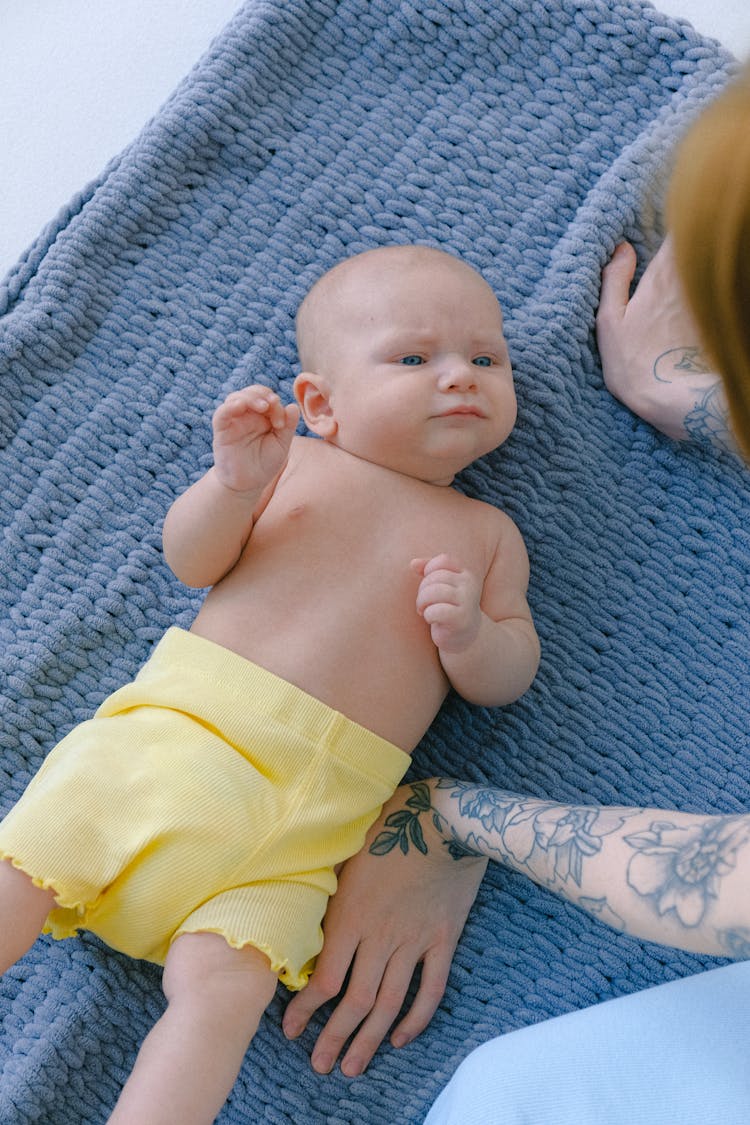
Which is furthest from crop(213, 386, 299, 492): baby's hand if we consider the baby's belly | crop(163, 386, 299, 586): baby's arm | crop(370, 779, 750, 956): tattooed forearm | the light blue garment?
the light blue garment

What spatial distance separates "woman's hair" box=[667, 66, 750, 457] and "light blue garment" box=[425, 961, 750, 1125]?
1.54 feet

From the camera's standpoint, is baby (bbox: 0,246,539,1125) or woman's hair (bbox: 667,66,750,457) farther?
baby (bbox: 0,246,539,1125)

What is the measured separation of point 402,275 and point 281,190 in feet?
0.91

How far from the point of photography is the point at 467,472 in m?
1.28

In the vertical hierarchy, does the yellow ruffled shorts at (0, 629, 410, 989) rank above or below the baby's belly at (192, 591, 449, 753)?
below

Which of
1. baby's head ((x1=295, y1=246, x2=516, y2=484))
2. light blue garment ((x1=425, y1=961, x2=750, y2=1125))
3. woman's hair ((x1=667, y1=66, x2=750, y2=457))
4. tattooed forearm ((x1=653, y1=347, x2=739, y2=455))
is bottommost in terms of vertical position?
light blue garment ((x1=425, y1=961, x2=750, y2=1125))

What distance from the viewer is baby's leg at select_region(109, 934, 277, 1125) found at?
3.05ft

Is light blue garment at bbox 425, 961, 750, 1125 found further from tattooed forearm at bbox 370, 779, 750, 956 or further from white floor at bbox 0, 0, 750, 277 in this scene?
white floor at bbox 0, 0, 750, 277

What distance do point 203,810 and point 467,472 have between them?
50 cm

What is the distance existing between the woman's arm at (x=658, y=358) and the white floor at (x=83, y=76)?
45cm

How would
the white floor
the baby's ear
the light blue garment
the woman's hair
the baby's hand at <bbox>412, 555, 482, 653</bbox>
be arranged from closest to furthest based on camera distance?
1. the woman's hair
2. the light blue garment
3. the baby's hand at <bbox>412, 555, 482, 653</bbox>
4. the baby's ear
5. the white floor

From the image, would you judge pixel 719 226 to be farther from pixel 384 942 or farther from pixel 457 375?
pixel 384 942

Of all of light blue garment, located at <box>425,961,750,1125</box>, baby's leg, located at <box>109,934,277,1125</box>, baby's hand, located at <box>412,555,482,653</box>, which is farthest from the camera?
baby's hand, located at <box>412,555,482,653</box>

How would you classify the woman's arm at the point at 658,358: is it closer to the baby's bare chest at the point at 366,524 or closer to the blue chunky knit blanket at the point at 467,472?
the blue chunky knit blanket at the point at 467,472
